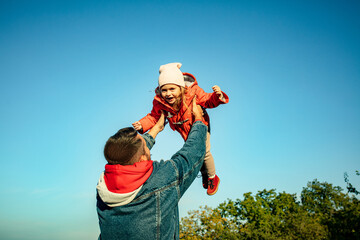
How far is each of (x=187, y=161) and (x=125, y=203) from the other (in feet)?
1.79

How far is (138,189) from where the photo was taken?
6.14 ft

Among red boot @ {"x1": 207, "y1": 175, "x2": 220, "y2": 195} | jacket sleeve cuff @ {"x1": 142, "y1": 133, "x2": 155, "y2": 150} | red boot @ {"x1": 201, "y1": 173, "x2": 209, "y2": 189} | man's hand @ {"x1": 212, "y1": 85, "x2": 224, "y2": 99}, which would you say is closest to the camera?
jacket sleeve cuff @ {"x1": 142, "y1": 133, "x2": 155, "y2": 150}

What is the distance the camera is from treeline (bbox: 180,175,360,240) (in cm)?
2944

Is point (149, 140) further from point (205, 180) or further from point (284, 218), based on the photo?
point (284, 218)

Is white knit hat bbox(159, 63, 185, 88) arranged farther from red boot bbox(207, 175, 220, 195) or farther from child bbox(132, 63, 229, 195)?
red boot bbox(207, 175, 220, 195)

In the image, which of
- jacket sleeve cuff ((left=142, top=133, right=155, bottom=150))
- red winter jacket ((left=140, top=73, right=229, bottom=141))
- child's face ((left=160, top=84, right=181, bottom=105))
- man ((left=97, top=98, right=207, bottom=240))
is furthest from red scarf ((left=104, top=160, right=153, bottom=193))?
child's face ((left=160, top=84, right=181, bottom=105))

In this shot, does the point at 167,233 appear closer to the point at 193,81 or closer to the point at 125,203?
the point at 125,203

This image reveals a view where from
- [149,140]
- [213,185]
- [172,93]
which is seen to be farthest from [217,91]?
[213,185]

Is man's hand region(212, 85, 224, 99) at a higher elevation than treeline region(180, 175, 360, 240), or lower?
lower

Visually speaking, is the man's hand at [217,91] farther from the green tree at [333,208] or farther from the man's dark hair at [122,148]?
the green tree at [333,208]

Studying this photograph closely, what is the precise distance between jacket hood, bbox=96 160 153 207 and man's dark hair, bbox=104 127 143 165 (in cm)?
7

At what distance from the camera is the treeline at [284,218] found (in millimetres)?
29438

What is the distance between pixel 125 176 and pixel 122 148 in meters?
0.23

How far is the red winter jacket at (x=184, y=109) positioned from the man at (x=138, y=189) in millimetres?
2072
